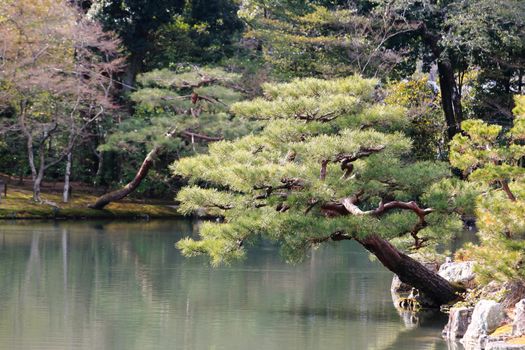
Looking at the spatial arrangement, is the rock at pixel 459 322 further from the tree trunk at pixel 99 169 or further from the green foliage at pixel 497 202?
the tree trunk at pixel 99 169

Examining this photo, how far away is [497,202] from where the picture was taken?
384 inches

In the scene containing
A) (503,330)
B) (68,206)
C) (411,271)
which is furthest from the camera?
(68,206)

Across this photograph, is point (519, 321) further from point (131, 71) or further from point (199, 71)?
point (131, 71)

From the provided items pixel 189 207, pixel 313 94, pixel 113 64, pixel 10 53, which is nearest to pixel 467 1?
pixel 113 64

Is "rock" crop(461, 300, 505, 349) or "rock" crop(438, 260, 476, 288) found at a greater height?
"rock" crop(438, 260, 476, 288)

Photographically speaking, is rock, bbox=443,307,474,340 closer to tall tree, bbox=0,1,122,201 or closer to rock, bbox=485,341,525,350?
rock, bbox=485,341,525,350

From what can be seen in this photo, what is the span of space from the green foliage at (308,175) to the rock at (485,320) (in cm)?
158

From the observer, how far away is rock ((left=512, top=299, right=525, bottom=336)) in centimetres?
941

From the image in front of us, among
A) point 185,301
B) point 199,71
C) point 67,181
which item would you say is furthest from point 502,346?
point 67,181

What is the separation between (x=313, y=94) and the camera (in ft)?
39.9

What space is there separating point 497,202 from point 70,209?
19383mm

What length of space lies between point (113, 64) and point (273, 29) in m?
5.09

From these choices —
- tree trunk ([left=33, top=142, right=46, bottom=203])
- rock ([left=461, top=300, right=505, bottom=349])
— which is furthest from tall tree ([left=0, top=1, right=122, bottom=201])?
rock ([left=461, top=300, right=505, bottom=349])

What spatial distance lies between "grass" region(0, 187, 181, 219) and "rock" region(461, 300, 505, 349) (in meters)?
17.8
